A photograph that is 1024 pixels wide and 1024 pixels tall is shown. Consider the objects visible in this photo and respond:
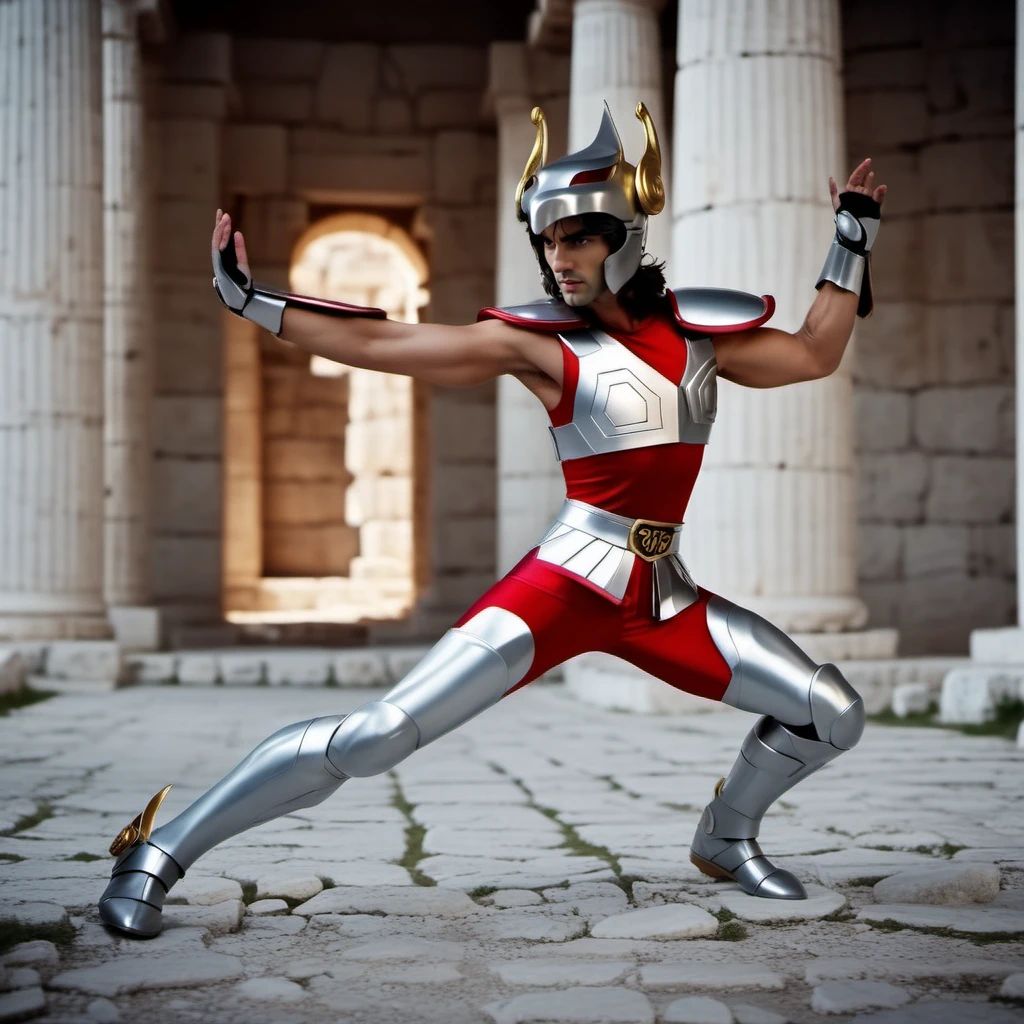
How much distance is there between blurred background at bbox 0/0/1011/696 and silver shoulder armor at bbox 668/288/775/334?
4469 mm

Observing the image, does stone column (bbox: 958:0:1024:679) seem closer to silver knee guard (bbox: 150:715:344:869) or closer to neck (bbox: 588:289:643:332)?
neck (bbox: 588:289:643:332)

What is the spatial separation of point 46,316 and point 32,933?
779cm

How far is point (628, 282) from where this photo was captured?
3297 millimetres

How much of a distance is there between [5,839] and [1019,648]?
5.48 meters

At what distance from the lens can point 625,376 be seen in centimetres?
319

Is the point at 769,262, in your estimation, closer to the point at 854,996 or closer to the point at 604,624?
the point at 604,624

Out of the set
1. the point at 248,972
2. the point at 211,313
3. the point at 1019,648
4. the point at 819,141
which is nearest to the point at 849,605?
the point at 1019,648

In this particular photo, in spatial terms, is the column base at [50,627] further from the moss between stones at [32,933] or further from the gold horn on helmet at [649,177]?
the gold horn on helmet at [649,177]

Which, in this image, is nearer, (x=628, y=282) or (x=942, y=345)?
(x=628, y=282)

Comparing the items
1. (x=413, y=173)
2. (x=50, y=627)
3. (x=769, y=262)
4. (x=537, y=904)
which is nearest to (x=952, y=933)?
(x=537, y=904)

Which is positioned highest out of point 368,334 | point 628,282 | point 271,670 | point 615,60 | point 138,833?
point 615,60

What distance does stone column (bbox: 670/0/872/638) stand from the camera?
7.93 m

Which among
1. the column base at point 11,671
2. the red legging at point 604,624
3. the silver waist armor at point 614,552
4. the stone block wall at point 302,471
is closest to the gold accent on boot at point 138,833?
the red legging at point 604,624

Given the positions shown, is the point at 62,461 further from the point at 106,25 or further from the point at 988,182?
the point at 988,182
